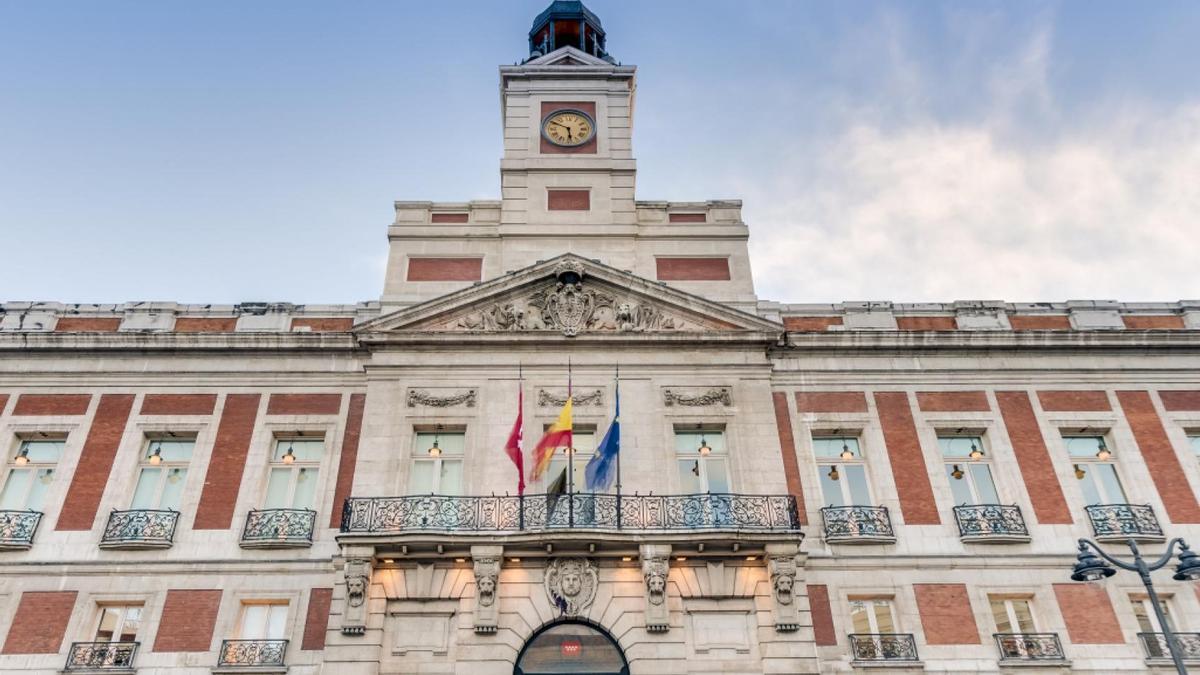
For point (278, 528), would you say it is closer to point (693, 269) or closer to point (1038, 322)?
point (693, 269)

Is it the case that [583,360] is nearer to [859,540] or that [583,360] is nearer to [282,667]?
[859,540]

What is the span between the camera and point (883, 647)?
16312 millimetres

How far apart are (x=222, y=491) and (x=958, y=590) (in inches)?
609

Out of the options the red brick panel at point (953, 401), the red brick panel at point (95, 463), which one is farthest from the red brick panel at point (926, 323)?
the red brick panel at point (95, 463)

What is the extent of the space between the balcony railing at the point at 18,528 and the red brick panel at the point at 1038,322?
22499 millimetres

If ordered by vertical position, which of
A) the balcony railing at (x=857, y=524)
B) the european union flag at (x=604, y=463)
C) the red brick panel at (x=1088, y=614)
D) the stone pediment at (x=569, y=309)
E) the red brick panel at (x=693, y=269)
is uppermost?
the red brick panel at (x=693, y=269)

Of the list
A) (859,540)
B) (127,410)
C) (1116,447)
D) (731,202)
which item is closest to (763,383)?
(859,540)

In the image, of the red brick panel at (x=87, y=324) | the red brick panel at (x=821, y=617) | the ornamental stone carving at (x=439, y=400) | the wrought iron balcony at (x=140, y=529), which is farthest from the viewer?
the red brick panel at (x=87, y=324)

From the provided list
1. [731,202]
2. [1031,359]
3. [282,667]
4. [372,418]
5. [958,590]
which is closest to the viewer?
[282,667]

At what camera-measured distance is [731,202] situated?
22.4 m

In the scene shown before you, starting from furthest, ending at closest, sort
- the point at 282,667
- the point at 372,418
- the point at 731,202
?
the point at 731,202
the point at 372,418
the point at 282,667

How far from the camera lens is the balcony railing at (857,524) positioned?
682 inches

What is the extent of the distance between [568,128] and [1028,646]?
56.1 ft

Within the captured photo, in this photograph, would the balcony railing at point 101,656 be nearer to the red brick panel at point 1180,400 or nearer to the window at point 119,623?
the window at point 119,623
